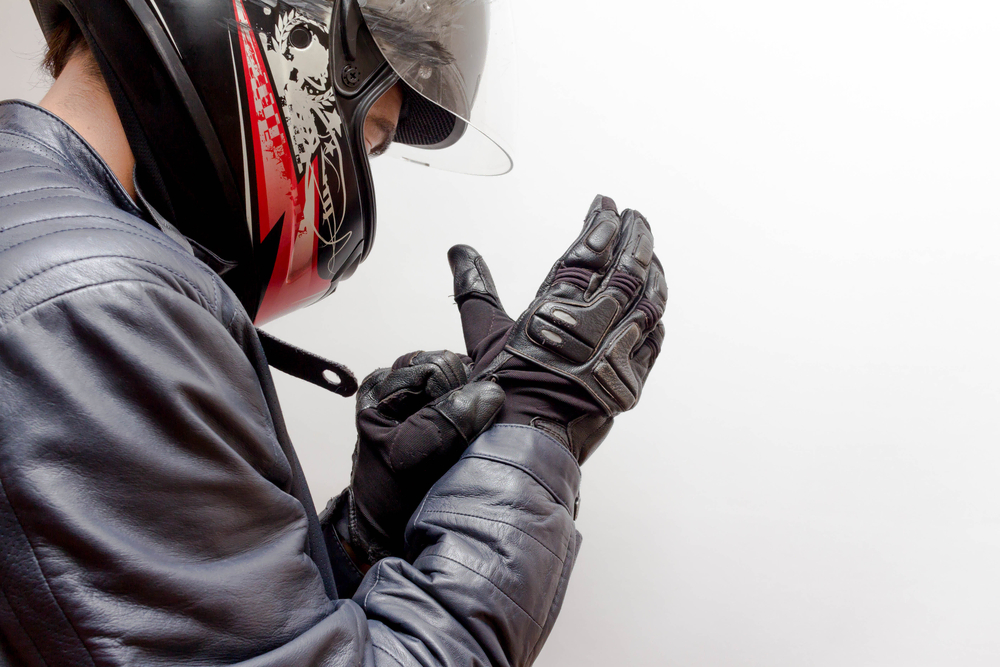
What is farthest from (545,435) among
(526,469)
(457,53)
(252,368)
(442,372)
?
(457,53)

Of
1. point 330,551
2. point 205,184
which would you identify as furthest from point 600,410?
point 205,184

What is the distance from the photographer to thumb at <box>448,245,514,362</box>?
973 millimetres

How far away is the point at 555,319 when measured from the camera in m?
0.82

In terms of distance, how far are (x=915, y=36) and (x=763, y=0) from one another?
0.84 ft

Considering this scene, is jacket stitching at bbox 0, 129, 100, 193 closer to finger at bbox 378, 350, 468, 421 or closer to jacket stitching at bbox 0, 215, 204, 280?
jacket stitching at bbox 0, 215, 204, 280

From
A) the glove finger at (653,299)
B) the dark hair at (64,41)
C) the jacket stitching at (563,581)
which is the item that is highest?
the dark hair at (64,41)

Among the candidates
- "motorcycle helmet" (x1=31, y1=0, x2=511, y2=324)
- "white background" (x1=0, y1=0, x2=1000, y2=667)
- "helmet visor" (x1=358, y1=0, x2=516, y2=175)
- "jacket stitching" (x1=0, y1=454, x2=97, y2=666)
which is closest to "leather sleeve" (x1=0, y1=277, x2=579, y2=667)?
"jacket stitching" (x1=0, y1=454, x2=97, y2=666)

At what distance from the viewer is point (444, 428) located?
0.74 metres

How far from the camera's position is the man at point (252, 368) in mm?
341

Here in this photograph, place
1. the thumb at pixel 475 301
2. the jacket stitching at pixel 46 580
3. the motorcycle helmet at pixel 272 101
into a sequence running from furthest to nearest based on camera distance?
the thumb at pixel 475 301
the motorcycle helmet at pixel 272 101
the jacket stitching at pixel 46 580

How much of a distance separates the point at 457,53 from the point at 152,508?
2.07 feet

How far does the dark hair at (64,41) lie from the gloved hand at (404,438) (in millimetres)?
513

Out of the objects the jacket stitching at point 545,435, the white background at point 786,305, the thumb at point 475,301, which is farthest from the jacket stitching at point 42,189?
the white background at point 786,305

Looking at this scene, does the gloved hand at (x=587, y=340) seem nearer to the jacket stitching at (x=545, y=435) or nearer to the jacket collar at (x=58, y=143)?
the jacket stitching at (x=545, y=435)
